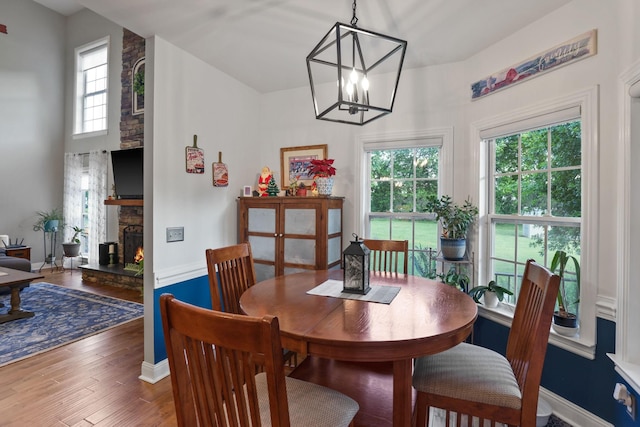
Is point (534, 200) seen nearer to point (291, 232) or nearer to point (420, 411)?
point (420, 411)

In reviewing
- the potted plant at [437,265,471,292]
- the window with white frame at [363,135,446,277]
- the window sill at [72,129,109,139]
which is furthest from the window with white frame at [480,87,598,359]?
the window sill at [72,129,109,139]

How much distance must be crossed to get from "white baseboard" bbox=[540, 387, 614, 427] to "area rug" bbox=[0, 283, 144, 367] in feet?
13.2

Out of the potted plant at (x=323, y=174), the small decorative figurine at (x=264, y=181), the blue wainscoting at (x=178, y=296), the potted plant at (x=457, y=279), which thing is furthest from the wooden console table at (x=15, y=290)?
the potted plant at (x=457, y=279)

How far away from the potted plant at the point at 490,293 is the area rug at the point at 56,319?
3.70 m

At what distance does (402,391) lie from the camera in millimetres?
1229

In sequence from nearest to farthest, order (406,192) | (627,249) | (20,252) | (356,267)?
(627,249)
(356,267)
(406,192)
(20,252)

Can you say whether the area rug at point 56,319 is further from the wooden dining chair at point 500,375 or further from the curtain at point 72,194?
the wooden dining chair at point 500,375

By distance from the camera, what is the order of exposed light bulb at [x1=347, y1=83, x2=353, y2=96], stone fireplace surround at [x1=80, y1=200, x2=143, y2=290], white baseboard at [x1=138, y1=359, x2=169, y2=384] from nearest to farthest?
exposed light bulb at [x1=347, y1=83, x2=353, y2=96], white baseboard at [x1=138, y1=359, x2=169, y2=384], stone fireplace surround at [x1=80, y1=200, x2=143, y2=290]

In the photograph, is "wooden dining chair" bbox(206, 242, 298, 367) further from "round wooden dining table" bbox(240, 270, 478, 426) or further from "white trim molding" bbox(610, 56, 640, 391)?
"white trim molding" bbox(610, 56, 640, 391)

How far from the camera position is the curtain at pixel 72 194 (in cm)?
639

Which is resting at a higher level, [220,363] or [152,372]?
[220,363]

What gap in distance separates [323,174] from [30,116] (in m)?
6.72

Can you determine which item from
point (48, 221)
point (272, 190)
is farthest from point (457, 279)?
point (48, 221)

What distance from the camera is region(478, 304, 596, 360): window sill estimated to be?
6.06 ft
